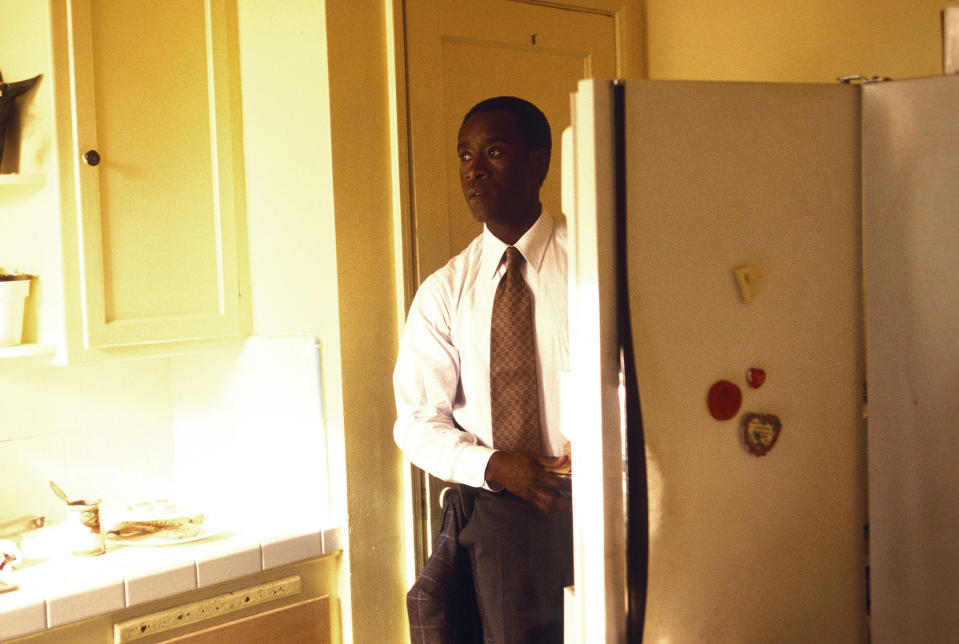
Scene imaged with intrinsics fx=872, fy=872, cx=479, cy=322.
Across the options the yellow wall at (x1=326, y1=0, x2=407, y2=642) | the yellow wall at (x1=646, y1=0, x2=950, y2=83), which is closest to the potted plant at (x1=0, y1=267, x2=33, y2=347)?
the yellow wall at (x1=326, y1=0, x2=407, y2=642)

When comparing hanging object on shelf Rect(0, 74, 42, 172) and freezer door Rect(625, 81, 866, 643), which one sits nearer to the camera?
freezer door Rect(625, 81, 866, 643)

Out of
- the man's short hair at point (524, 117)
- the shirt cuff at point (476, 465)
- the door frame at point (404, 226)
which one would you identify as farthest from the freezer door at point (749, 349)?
the door frame at point (404, 226)

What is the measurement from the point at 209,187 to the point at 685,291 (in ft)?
4.10

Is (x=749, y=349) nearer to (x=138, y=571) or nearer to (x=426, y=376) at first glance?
(x=426, y=376)

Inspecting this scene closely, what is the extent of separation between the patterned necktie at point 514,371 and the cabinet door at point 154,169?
Result: 686 millimetres

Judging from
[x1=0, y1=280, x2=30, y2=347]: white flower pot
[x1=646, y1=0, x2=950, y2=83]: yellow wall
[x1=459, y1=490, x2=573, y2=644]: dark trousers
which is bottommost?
[x1=459, y1=490, x2=573, y2=644]: dark trousers

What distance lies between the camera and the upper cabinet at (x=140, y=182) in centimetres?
174

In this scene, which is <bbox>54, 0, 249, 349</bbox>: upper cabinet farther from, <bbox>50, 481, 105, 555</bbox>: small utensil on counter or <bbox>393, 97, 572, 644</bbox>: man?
<bbox>393, 97, 572, 644</bbox>: man

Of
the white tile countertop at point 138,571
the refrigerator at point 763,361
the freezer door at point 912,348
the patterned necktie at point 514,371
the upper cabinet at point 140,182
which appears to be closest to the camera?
the refrigerator at point 763,361

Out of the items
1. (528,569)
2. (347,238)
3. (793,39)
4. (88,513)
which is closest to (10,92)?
(347,238)

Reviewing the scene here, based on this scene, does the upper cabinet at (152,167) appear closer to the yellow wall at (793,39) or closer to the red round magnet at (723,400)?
the yellow wall at (793,39)

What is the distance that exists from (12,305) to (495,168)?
1030 millimetres

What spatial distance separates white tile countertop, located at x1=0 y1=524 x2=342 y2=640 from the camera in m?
1.51

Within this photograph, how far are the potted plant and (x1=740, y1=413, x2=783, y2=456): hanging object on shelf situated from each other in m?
1.47
